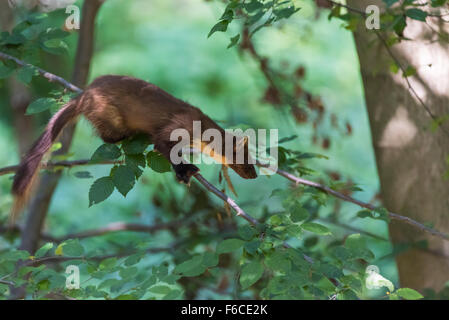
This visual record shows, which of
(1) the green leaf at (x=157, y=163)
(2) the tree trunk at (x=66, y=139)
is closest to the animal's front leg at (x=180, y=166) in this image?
(1) the green leaf at (x=157, y=163)

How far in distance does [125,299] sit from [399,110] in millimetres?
1835

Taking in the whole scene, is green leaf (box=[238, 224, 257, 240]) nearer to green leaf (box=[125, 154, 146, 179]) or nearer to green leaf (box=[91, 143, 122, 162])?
green leaf (box=[125, 154, 146, 179])

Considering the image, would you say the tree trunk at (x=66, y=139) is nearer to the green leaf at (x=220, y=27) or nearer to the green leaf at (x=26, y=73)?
the green leaf at (x=26, y=73)

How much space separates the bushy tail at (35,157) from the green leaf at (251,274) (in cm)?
124

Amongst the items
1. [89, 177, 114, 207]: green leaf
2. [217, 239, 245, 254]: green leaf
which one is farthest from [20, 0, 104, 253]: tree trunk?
[217, 239, 245, 254]: green leaf

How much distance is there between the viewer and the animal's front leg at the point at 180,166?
9.08 feet

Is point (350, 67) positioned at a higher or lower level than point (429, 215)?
higher

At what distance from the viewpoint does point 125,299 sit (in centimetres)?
217

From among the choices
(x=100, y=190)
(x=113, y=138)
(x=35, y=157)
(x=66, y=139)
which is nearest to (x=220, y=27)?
(x=100, y=190)

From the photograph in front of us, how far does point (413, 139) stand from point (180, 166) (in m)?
1.32
